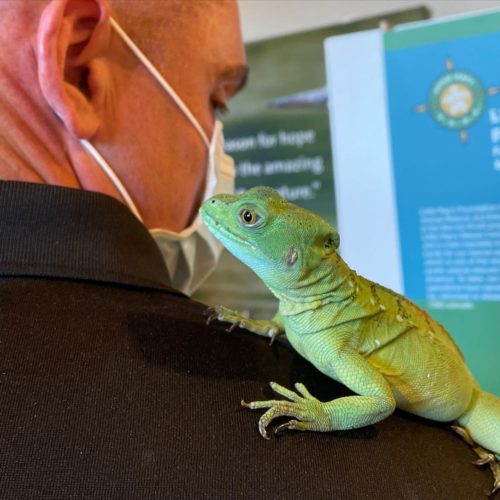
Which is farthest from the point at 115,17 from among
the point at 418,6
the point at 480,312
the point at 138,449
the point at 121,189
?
the point at 418,6

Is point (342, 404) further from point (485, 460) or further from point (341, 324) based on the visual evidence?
point (485, 460)

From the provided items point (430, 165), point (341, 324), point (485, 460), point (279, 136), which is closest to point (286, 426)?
point (341, 324)

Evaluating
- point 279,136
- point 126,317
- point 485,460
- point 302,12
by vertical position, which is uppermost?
point 302,12

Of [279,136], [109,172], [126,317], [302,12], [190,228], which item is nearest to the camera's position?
[126,317]

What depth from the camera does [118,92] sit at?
1.04m

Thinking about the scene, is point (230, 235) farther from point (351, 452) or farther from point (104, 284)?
point (351, 452)

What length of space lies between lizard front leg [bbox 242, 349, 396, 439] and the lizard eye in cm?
22

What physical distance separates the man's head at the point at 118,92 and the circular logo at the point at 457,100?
50 cm

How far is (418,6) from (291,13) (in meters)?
0.49

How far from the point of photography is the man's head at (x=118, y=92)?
0.90m

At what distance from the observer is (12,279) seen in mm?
780

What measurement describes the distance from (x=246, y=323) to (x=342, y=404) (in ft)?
0.69

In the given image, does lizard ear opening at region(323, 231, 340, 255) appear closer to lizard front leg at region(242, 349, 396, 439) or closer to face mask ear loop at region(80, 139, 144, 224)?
lizard front leg at region(242, 349, 396, 439)

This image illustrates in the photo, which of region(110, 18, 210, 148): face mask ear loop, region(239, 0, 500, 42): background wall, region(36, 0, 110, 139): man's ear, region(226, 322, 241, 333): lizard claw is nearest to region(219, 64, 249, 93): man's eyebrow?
region(110, 18, 210, 148): face mask ear loop
